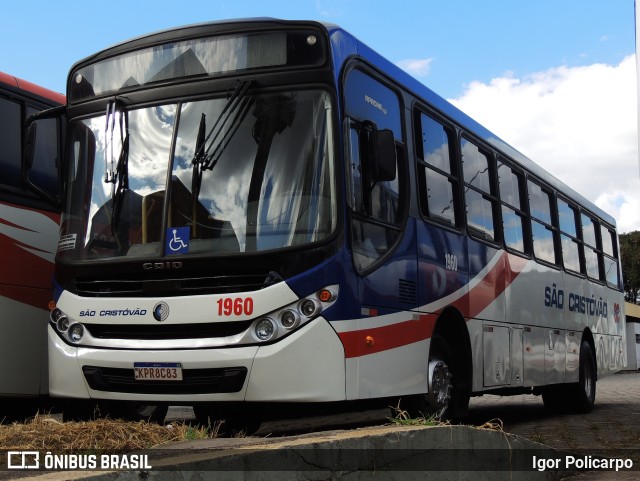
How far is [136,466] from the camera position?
13.8 ft

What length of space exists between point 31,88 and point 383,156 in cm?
425

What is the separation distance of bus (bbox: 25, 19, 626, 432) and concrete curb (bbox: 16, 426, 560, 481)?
1272 millimetres

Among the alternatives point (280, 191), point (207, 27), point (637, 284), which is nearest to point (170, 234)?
point (280, 191)

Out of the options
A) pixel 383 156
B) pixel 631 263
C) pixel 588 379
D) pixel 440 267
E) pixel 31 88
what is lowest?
pixel 588 379

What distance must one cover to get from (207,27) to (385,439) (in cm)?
416

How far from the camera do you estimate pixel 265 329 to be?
730 cm

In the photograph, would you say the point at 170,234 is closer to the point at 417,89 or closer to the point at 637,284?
the point at 417,89

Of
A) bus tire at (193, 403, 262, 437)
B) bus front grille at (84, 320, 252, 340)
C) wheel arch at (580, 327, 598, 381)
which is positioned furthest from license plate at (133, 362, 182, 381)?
wheel arch at (580, 327, 598, 381)

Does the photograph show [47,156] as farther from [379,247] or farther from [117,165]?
[379,247]

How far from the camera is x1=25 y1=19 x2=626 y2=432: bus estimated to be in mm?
7367

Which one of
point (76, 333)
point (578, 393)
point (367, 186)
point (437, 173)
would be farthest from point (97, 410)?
point (578, 393)

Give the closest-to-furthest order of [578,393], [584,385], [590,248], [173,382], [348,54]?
[173,382], [348,54], [578,393], [584,385], [590,248]

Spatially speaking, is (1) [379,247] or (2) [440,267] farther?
(2) [440,267]

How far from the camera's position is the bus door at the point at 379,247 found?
306 inches
